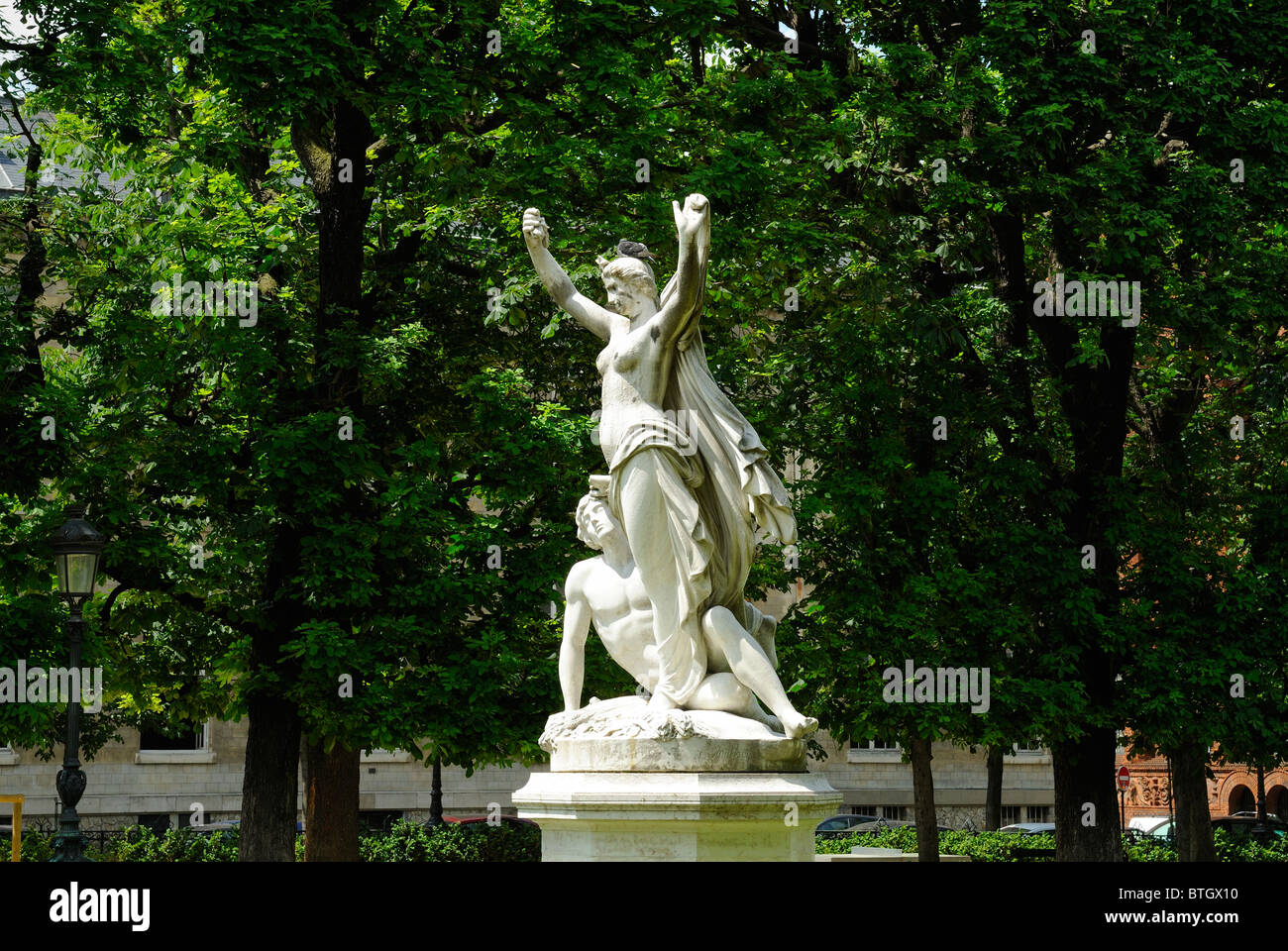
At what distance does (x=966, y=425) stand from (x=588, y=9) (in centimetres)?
682

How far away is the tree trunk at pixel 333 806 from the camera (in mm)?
17672

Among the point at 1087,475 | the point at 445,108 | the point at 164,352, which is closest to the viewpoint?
the point at 445,108

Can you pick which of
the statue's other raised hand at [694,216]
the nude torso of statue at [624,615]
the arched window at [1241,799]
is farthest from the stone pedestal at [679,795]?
the arched window at [1241,799]

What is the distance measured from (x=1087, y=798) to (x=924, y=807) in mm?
4632

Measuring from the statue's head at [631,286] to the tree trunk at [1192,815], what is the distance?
54.3 feet

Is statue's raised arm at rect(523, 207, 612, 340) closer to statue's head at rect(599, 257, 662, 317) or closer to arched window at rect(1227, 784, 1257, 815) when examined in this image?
statue's head at rect(599, 257, 662, 317)

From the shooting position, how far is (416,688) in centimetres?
1645

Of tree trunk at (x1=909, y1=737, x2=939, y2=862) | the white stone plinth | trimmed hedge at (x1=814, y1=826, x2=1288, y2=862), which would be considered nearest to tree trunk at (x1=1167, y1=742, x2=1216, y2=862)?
trimmed hedge at (x1=814, y1=826, x2=1288, y2=862)

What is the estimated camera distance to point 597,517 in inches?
343

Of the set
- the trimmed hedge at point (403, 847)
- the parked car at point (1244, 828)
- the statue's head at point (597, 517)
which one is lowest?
the parked car at point (1244, 828)

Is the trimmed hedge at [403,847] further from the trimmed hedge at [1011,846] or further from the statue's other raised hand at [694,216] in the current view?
the statue's other raised hand at [694,216]
